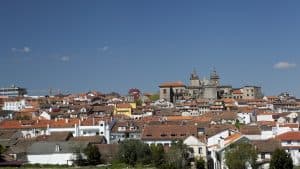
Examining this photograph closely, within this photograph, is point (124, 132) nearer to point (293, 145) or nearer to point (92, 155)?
point (92, 155)

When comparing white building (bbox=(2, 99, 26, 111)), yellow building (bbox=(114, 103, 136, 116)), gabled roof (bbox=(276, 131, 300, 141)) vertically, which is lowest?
gabled roof (bbox=(276, 131, 300, 141))

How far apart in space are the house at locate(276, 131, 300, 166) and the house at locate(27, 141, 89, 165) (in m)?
22.3

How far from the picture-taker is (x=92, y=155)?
63344 millimetres

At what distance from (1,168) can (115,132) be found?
2136 cm

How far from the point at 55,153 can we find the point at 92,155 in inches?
198

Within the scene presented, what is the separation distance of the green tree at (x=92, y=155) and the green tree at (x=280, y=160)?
66.9 ft

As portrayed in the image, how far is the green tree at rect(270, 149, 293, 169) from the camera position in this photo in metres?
50.8

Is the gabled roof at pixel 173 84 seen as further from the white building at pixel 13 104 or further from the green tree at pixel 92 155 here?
the green tree at pixel 92 155

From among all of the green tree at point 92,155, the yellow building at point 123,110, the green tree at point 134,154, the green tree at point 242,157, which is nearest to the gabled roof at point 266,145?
the green tree at point 242,157

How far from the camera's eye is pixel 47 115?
107438 millimetres

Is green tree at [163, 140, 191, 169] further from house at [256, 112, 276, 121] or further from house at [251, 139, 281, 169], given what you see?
house at [256, 112, 276, 121]

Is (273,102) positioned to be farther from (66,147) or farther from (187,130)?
(66,147)

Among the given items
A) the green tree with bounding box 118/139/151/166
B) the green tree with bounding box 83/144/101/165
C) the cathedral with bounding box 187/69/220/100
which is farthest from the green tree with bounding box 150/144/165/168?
the cathedral with bounding box 187/69/220/100

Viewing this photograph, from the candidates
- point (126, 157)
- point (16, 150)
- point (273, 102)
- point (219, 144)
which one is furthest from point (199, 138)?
point (273, 102)
